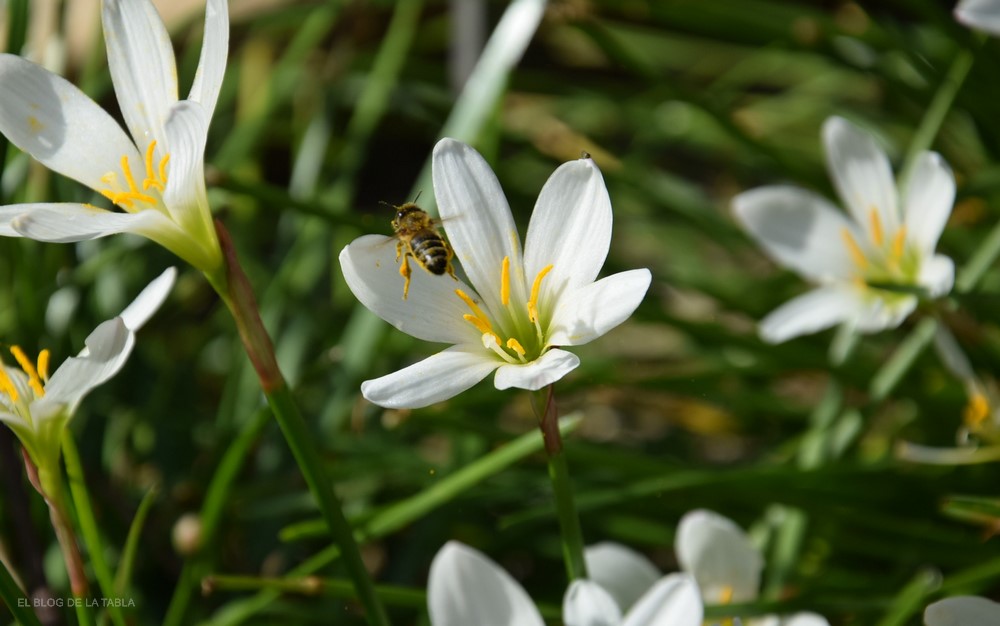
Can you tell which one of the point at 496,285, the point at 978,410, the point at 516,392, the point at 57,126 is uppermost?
the point at 57,126

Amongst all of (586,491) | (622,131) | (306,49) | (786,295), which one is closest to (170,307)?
(306,49)

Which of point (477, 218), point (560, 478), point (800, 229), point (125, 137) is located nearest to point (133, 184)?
point (125, 137)

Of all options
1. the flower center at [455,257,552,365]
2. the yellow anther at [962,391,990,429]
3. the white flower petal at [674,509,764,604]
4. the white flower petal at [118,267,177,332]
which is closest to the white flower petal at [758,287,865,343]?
the yellow anther at [962,391,990,429]

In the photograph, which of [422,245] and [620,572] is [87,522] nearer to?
[422,245]

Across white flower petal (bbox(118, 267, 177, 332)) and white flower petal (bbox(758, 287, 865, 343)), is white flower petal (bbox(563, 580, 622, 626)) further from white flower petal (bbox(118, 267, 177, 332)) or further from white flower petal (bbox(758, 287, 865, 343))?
white flower petal (bbox(758, 287, 865, 343))

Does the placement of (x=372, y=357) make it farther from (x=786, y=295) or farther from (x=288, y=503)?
(x=786, y=295)

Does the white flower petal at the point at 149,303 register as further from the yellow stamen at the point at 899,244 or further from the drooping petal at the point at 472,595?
the yellow stamen at the point at 899,244
